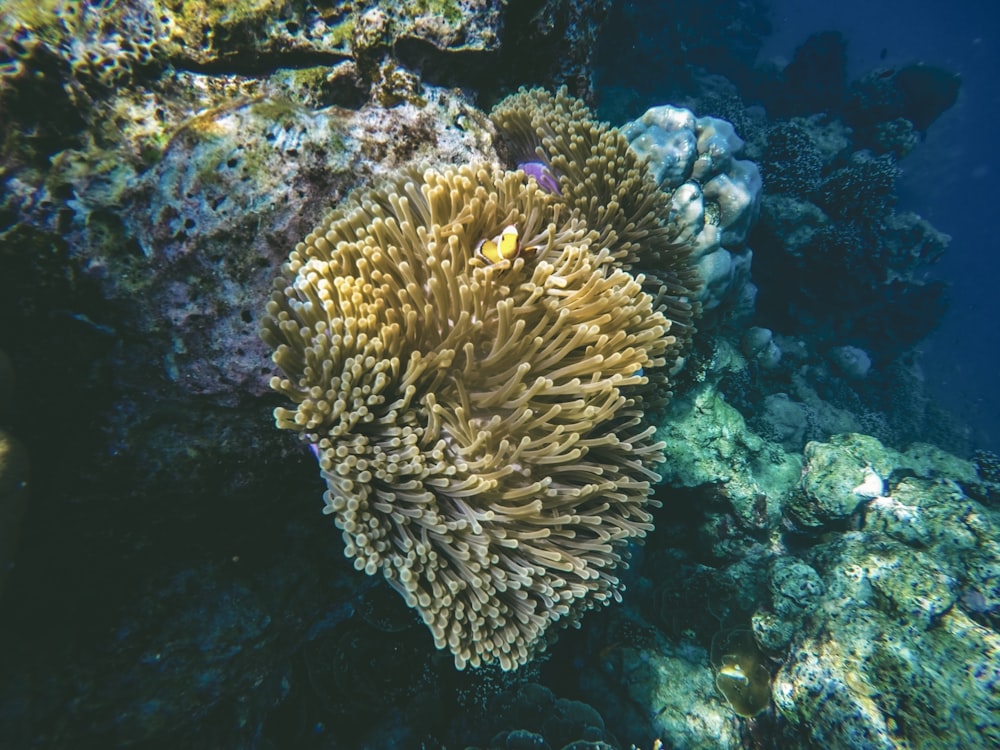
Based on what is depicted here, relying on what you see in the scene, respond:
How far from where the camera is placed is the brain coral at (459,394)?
2.39m

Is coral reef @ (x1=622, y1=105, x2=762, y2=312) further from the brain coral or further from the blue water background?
the blue water background

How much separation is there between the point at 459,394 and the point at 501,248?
0.83 m

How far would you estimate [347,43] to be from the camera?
3.52 meters

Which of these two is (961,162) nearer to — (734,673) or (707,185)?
(707,185)

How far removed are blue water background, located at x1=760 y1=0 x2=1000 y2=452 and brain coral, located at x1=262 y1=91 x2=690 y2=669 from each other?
51024 millimetres

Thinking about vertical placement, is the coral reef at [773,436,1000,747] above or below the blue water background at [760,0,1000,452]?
below

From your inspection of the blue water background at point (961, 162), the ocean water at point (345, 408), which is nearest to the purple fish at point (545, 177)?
the ocean water at point (345, 408)

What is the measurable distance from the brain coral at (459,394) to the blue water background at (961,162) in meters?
51.0

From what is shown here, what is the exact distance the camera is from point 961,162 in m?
49.0

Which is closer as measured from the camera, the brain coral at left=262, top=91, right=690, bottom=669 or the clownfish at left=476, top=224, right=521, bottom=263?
the brain coral at left=262, top=91, right=690, bottom=669

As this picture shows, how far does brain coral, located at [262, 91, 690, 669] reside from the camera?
7.85ft

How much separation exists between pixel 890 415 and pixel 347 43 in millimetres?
17084

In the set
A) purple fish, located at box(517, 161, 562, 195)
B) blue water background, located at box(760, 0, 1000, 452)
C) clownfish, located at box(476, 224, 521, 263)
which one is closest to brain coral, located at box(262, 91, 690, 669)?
clownfish, located at box(476, 224, 521, 263)

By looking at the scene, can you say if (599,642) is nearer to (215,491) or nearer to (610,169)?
(215,491)
